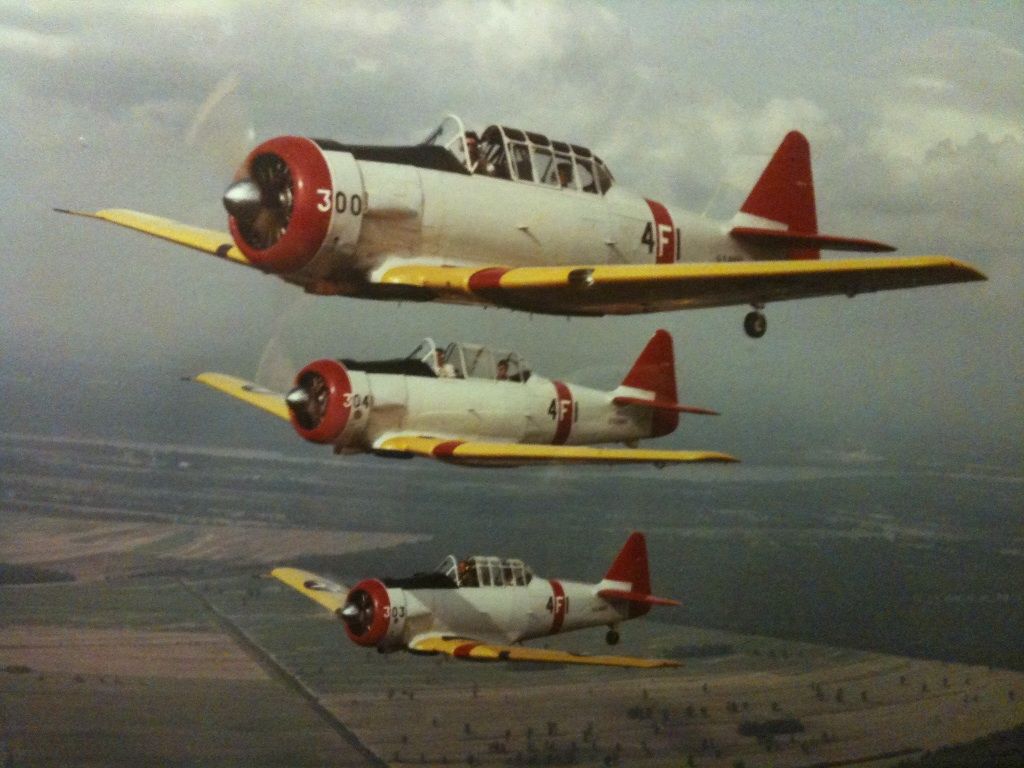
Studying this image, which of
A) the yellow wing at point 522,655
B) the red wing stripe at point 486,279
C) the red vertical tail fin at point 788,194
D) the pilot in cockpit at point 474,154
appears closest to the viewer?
the red wing stripe at point 486,279

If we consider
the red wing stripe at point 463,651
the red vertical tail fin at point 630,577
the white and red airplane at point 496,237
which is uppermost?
the white and red airplane at point 496,237

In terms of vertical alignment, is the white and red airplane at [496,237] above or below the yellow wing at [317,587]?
above

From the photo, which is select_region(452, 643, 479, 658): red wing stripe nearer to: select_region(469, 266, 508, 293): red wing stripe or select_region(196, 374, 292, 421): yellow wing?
select_region(196, 374, 292, 421): yellow wing

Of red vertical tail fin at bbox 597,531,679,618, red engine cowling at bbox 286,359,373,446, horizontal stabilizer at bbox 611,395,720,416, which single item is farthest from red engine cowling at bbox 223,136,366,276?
red vertical tail fin at bbox 597,531,679,618

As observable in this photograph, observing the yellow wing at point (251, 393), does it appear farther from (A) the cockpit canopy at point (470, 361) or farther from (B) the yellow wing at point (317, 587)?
(B) the yellow wing at point (317, 587)

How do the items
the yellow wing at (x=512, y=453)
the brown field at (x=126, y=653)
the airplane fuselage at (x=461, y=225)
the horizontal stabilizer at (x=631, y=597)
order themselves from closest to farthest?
the airplane fuselage at (x=461, y=225)
the yellow wing at (x=512, y=453)
the horizontal stabilizer at (x=631, y=597)
the brown field at (x=126, y=653)

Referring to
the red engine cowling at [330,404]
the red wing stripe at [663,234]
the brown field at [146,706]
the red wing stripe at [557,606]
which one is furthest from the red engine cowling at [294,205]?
the brown field at [146,706]

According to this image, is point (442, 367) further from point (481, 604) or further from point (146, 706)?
point (146, 706)
